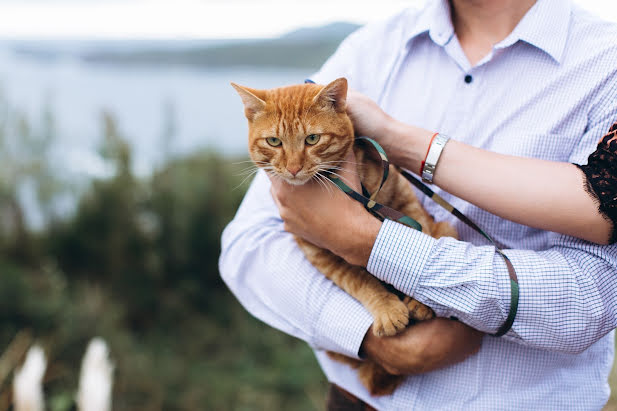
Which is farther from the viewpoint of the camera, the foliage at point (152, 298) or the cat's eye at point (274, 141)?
the foliage at point (152, 298)

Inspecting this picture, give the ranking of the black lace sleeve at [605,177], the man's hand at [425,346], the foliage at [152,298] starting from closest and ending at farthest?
the black lace sleeve at [605,177] → the man's hand at [425,346] → the foliage at [152,298]

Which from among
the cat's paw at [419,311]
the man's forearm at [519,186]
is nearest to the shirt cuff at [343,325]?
the cat's paw at [419,311]

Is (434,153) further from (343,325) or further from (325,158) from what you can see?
(343,325)

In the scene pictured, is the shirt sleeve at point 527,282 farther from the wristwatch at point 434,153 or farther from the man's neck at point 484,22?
the man's neck at point 484,22

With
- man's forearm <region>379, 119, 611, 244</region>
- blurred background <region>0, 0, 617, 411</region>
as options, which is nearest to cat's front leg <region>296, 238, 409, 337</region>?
man's forearm <region>379, 119, 611, 244</region>

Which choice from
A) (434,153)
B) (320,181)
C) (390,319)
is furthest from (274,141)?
(390,319)

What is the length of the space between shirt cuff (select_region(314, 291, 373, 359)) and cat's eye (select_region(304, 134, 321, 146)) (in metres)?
0.43

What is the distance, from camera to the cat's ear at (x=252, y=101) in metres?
1.35

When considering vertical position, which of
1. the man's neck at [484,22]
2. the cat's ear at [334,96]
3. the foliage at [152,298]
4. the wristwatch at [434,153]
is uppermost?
the man's neck at [484,22]

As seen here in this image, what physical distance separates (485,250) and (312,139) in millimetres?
562

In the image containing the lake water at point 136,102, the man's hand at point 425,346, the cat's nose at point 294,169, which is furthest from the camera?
the lake water at point 136,102

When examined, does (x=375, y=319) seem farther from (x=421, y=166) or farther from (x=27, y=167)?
(x=27, y=167)

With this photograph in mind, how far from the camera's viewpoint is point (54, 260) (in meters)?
3.20

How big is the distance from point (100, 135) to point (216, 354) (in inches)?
67.4
